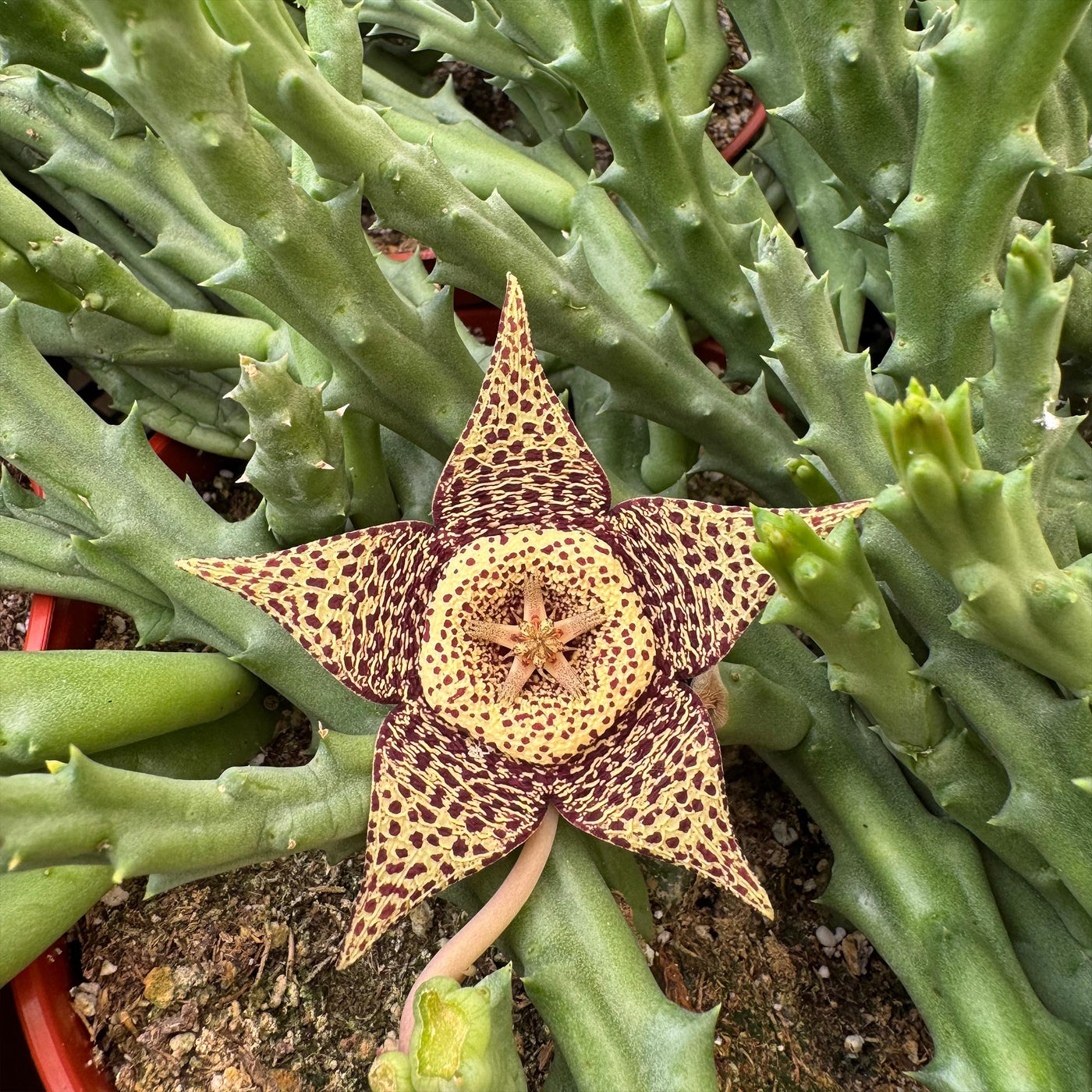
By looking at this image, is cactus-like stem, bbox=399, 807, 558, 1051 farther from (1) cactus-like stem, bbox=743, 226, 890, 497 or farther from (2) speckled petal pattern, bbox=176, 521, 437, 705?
(1) cactus-like stem, bbox=743, 226, 890, 497

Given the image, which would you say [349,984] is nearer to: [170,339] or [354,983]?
[354,983]

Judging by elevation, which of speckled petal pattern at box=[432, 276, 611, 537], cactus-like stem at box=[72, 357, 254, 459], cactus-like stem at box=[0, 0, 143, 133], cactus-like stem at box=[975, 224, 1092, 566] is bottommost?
cactus-like stem at box=[72, 357, 254, 459]

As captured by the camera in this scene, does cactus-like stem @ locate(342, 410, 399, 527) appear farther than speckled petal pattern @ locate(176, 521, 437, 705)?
Yes

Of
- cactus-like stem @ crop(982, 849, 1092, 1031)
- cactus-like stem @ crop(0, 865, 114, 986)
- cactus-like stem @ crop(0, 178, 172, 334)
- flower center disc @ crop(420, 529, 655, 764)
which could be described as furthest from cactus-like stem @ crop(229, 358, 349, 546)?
cactus-like stem @ crop(982, 849, 1092, 1031)

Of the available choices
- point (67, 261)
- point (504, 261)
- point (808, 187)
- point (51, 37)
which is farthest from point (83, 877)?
point (808, 187)

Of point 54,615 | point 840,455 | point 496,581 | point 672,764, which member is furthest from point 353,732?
point 840,455

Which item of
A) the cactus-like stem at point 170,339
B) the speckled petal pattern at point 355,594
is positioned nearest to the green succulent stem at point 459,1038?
the speckled petal pattern at point 355,594

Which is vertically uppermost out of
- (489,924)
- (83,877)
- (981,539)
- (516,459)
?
(981,539)
